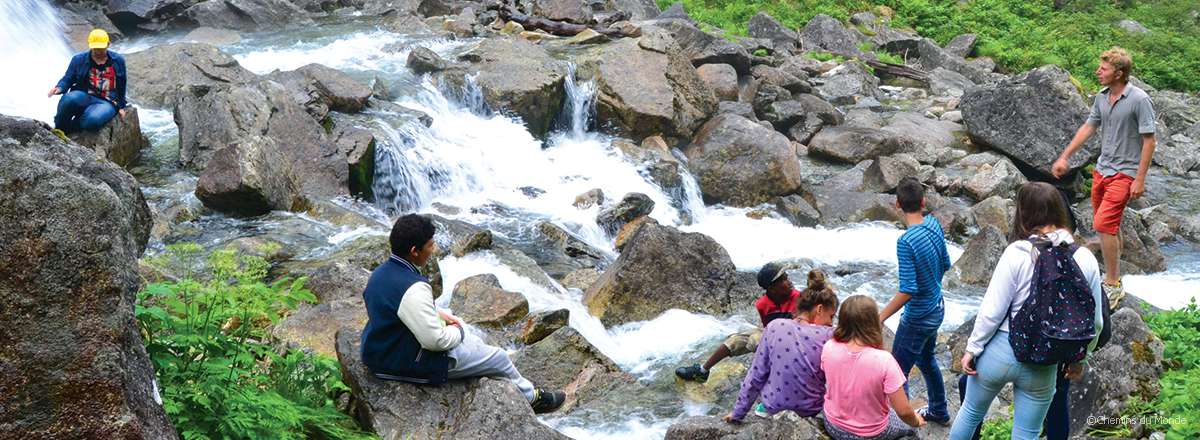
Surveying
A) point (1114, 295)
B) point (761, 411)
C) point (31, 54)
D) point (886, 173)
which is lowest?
point (886, 173)

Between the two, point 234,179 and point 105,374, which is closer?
point 105,374

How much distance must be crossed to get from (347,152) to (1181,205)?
14.8 meters

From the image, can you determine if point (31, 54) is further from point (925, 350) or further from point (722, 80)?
point (925, 350)

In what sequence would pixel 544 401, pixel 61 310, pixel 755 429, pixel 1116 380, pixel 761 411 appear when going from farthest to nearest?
1. pixel 544 401
2. pixel 1116 380
3. pixel 761 411
4. pixel 755 429
5. pixel 61 310

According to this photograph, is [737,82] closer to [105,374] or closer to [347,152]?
[347,152]

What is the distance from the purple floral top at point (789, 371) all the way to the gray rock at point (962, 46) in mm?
25929

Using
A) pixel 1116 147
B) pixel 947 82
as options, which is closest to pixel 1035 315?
pixel 1116 147

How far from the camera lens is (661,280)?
1002cm

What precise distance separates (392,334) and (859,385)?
8.38 ft

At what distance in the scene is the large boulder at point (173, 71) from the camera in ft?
49.8

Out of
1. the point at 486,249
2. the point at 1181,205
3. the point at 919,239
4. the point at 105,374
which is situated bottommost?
the point at 1181,205

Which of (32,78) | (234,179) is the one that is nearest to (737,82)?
(234,179)

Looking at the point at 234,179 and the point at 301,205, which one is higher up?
the point at 234,179

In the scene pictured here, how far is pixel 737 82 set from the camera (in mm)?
19641
